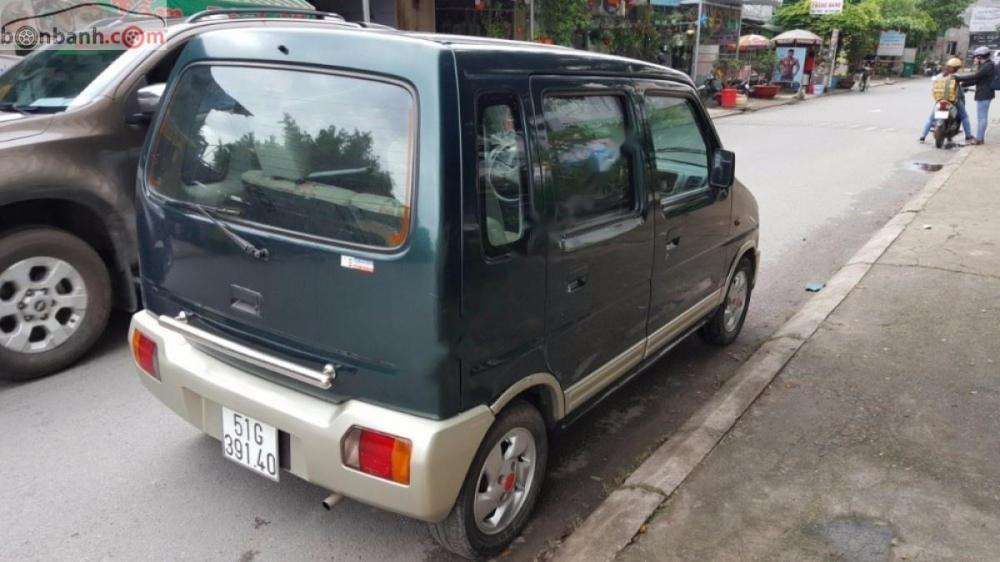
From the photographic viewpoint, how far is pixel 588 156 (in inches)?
116

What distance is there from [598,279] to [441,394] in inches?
39.0

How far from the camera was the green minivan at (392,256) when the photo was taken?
2258 millimetres

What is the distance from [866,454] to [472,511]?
1.95 metres

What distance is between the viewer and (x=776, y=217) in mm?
8836

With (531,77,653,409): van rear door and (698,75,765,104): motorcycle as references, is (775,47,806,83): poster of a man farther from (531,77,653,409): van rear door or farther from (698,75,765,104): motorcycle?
(531,77,653,409): van rear door

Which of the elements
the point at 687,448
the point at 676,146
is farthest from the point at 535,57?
the point at 687,448

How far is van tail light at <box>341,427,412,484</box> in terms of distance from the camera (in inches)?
89.3

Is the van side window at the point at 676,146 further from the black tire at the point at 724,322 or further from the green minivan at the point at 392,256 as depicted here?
the black tire at the point at 724,322

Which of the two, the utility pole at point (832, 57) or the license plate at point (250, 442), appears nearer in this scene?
the license plate at point (250, 442)

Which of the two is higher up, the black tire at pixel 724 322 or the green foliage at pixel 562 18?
the green foliage at pixel 562 18

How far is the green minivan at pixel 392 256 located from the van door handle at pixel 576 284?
0.8 inches

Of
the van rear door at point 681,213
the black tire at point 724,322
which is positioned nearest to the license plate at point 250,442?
the van rear door at point 681,213

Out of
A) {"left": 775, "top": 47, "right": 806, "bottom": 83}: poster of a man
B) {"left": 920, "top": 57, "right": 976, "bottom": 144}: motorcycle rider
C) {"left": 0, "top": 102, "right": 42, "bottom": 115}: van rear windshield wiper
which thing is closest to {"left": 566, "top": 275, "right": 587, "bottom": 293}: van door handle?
{"left": 0, "top": 102, "right": 42, "bottom": 115}: van rear windshield wiper

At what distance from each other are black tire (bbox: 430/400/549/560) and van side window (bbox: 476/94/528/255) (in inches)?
25.3
